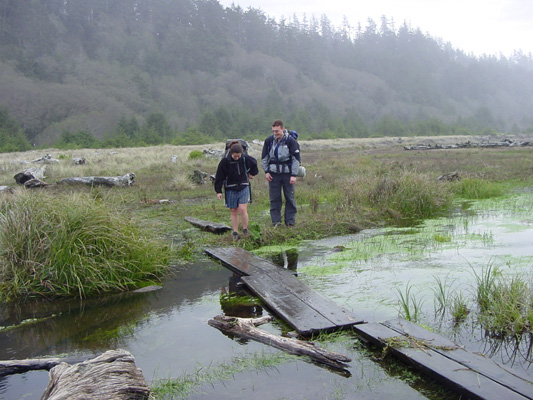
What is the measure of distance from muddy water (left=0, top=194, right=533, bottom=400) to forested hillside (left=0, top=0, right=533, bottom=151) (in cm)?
5127

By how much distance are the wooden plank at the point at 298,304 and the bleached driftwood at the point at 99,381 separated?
1698 mm

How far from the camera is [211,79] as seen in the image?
328 feet

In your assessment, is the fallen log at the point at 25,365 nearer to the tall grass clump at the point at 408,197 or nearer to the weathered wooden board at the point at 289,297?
the weathered wooden board at the point at 289,297

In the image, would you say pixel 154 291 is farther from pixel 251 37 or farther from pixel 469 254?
pixel 251 37

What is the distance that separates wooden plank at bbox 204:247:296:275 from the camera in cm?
685

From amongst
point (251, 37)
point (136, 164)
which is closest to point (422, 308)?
point (136, 164)

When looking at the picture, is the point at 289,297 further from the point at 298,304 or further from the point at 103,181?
the point at 103,181

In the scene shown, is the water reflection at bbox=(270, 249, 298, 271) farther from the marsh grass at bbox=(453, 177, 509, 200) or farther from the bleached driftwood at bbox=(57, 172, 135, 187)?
the bleached driftwood at bbox=(57, 172, 135, 187)

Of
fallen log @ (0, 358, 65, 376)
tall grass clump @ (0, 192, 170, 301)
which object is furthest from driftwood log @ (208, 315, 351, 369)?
tall grass clump @ (0, 192, 170, 301)

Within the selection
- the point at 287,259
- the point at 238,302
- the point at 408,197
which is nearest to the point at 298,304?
the point at 238,302

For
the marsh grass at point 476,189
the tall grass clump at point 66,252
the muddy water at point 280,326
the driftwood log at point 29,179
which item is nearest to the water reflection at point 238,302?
the muddy water at point 280,326

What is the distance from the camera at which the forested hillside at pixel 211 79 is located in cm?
7456

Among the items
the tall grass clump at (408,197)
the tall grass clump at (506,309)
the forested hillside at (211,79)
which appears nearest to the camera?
the tall grass clump at (506,309)

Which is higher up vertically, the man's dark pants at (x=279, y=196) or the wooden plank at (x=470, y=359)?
the man's dark pants at (x=279, y=196)
